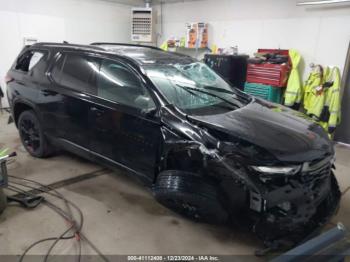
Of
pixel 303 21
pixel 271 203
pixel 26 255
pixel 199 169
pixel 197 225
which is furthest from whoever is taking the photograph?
pixel 303 21

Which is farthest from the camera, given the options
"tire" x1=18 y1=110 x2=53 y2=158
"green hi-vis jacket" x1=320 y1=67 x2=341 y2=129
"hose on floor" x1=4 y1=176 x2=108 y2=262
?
"green hi-vis jacket" x1=320 y1=67 x2=341 y2=129

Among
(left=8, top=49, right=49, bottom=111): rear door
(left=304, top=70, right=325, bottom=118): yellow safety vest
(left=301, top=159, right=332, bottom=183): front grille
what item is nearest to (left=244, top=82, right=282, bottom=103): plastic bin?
(left=304, top=70, right=325, bottom=118): yellow safety vest

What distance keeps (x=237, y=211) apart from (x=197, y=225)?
51 centimetres

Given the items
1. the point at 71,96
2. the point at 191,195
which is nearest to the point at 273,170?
the point at 191,195

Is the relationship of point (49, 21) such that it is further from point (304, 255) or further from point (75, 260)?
point (304, 255)

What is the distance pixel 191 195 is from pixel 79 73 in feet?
5.67

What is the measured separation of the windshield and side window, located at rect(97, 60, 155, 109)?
0.52ft

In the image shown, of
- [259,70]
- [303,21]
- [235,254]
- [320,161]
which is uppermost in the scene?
[303,21]

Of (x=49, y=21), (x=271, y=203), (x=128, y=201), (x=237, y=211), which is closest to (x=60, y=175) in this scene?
(x=128, y=201)

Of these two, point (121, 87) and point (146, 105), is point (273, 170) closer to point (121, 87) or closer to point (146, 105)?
point (146, 105)

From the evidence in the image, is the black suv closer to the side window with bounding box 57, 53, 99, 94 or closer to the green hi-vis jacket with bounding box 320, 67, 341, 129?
the side window with bounding box 57, 53, 99, 94

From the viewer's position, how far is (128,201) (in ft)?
8.62

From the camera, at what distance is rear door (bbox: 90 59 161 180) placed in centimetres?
226

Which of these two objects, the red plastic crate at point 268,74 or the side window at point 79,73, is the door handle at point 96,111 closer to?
the side window at point 79,73
